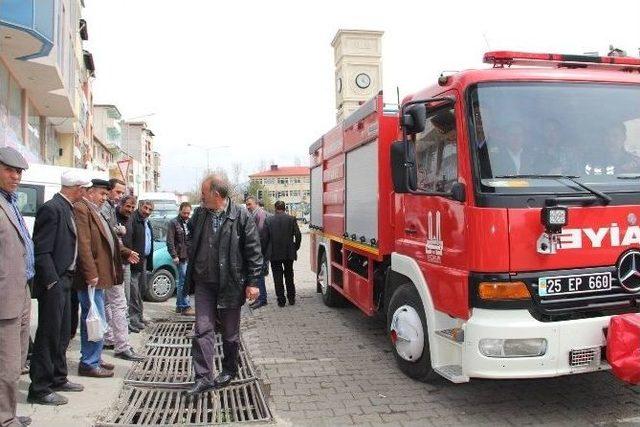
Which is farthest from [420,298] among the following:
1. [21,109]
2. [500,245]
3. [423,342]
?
[21,109]

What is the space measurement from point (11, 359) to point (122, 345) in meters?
2.26

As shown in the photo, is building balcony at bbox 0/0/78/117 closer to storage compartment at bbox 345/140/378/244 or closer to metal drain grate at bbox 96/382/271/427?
storage compartment at bbox 345/140/378/244

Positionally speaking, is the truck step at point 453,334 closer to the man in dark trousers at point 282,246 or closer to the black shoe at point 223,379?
the black shoe at point 223,379

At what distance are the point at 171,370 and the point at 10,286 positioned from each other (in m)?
2.51

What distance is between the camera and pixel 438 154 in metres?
4.76

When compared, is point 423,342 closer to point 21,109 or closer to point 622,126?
point 622,126

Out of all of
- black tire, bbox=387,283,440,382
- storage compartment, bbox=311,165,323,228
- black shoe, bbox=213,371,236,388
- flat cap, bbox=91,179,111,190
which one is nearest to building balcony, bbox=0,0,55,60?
storage compartment, bbox=311,165,323,228

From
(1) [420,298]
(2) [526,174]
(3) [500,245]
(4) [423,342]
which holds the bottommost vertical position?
(4) [423,342]

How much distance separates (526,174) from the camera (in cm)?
412

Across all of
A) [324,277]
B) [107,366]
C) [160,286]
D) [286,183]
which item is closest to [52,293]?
[107,366]

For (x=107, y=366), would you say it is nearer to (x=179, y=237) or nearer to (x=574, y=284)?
(x=179, y=237)

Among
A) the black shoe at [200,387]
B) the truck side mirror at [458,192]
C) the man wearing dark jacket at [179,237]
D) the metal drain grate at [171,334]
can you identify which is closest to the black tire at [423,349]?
the truck side mirror at [458,192]

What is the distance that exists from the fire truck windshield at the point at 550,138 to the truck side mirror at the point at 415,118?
1.49ft

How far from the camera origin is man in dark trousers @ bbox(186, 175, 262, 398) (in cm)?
493
